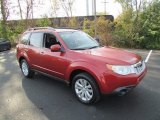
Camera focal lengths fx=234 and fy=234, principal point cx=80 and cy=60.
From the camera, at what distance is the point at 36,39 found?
6793mm

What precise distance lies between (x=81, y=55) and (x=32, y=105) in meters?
1.58

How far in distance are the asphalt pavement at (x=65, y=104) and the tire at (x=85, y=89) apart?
14cm

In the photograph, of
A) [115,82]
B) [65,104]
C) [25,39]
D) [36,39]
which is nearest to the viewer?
[115,82]

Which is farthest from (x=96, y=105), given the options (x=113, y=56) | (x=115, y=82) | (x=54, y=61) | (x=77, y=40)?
(x=77, y=40)

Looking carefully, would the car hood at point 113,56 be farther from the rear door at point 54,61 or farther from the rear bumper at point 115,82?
the rear door at point 54,61

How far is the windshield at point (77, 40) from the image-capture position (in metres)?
5.70

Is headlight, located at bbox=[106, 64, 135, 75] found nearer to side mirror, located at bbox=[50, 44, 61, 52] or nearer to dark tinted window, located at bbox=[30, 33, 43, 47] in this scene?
side mirror, located at bbox=[50, 44, 61, 52]

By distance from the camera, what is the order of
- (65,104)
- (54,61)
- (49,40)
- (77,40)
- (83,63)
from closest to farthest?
(83,63) → (65,104) → (54,61) → (77,40) → (49,40)

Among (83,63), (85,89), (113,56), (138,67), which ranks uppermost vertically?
(113,56)

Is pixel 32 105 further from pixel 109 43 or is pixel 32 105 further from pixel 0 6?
pixel 0 6

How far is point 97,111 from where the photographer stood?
4789mm

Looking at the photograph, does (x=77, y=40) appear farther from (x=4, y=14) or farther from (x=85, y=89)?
(x=4, y=14)

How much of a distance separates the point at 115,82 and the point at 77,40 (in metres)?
1.88

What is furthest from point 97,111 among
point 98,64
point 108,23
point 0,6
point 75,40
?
point 0,6
